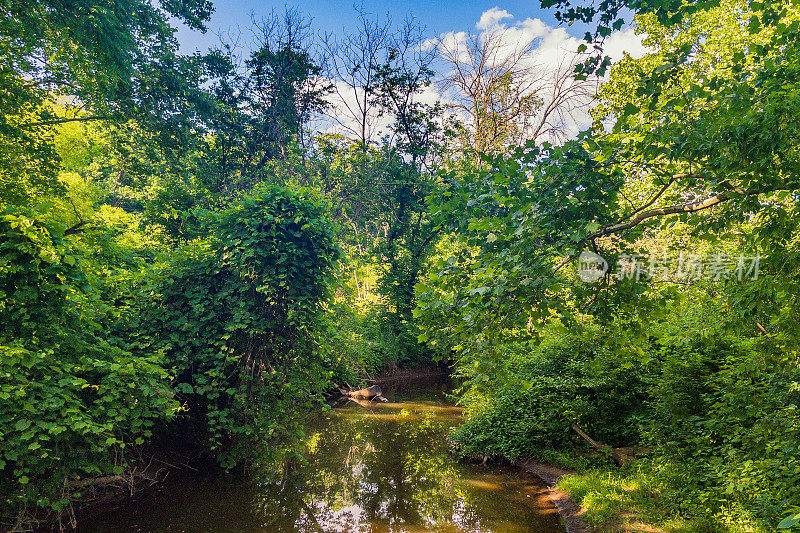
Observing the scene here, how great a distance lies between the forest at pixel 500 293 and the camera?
A: 12.6 ft

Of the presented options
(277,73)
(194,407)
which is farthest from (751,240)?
(277,73)

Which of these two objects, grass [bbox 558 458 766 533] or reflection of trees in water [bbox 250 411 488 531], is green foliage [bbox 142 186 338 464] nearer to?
reflection of trees in water [bbox 250 411 488 531]

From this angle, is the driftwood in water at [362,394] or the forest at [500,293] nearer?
the forest at [500,293]

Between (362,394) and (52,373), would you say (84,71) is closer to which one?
(52,373)

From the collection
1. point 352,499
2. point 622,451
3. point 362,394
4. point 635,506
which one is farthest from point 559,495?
point 362,394

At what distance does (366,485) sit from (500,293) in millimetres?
6875

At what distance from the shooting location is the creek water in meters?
6.73

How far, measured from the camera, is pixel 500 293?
338 cm

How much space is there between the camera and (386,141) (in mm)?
24453

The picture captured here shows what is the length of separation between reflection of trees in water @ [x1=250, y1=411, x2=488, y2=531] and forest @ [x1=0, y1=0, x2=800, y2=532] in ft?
2.61

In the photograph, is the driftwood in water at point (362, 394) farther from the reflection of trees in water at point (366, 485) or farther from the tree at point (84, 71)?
the tree at point (84, 71)

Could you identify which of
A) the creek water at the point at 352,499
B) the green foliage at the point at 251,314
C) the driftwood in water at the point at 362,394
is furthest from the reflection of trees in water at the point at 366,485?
the driftwood in water at the point at 362,394

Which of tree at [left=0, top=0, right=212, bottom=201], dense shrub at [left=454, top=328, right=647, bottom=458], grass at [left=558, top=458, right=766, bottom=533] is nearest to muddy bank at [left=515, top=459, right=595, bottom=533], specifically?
grass at [left=558, top=458, right=766, bottom=533]

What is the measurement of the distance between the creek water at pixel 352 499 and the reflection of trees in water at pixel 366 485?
0.02 m
